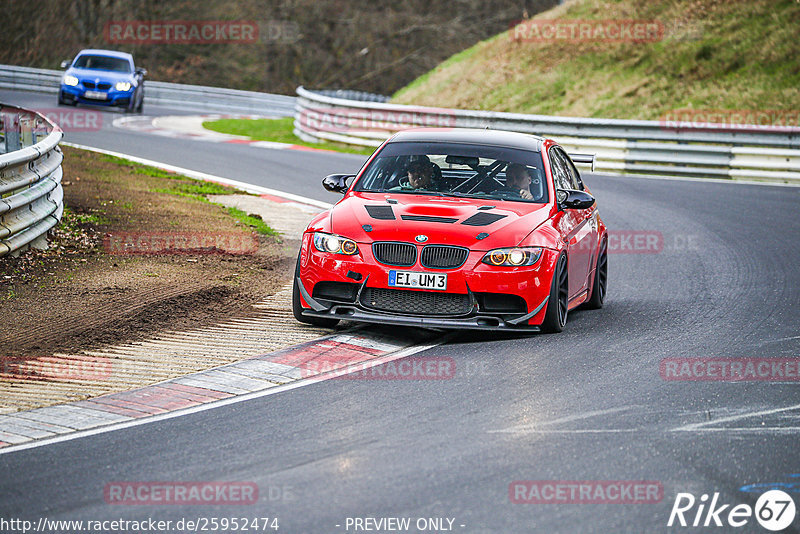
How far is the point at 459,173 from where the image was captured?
9.63m

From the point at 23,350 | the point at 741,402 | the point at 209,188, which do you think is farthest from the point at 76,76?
the point at 741,402

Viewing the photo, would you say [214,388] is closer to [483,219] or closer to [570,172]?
[483,219]

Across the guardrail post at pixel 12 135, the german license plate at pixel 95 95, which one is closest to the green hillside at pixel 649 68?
the german license plate at pixel 95 95

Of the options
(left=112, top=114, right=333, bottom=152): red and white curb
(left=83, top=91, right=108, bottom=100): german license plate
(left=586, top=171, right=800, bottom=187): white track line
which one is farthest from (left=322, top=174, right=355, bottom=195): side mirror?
(left=83, top=91, right=108, bottom=100): german license plate

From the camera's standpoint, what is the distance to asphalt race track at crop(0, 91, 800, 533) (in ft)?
16.5

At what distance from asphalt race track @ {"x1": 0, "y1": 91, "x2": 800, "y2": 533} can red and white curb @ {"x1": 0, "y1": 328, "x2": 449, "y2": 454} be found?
0.18 meters
